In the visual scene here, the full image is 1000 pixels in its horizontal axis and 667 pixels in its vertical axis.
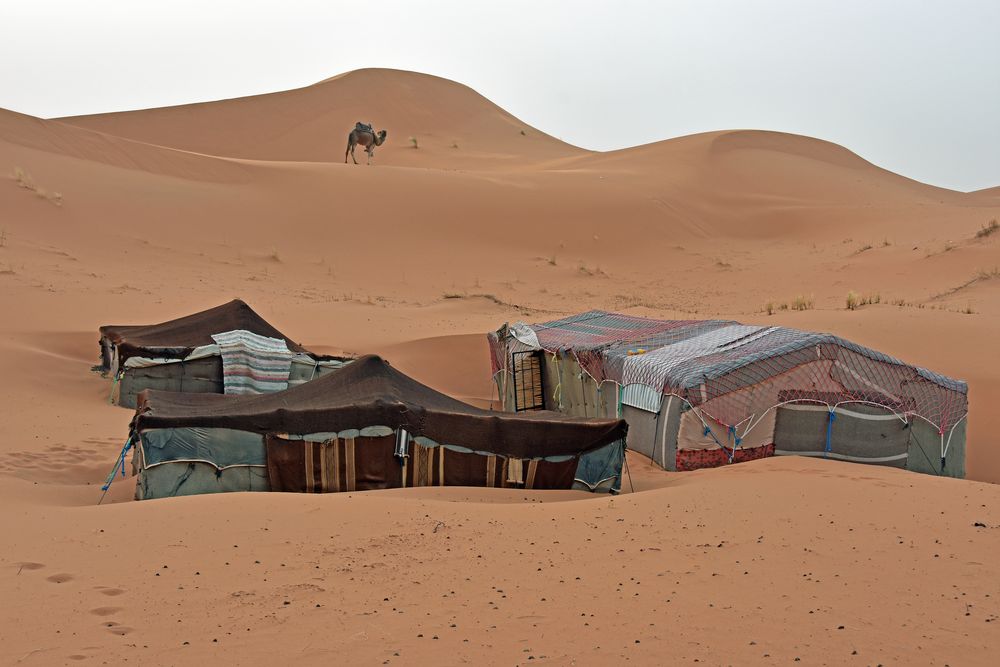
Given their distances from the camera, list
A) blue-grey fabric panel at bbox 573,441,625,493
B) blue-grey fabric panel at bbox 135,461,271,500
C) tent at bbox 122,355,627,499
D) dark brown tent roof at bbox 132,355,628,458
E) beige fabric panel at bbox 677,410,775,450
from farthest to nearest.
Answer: beige fabric panel at bbox 677,410,775,450 → blue-grey fabric panel at bbox 573,441,625,493 → dark brown tent roof at bbox 132,355,628,458 → tent at bbox 122,355,627,499 → blue-grey fabric panel at bbox 135,461,271,500

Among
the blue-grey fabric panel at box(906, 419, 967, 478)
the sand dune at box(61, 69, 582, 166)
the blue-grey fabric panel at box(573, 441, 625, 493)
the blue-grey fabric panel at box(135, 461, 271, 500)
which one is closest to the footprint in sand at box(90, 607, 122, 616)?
the blue-grey fabric panel at box(135, 461, 271, 500)

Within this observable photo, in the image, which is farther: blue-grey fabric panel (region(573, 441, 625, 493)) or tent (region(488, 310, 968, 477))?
tent (region(488, 310, 968, 477))

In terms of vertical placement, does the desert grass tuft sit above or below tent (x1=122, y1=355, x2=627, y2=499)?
above

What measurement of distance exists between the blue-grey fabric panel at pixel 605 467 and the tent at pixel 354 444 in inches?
0.4

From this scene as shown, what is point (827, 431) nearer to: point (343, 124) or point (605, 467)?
point (605, 467)

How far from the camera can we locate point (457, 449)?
993cm

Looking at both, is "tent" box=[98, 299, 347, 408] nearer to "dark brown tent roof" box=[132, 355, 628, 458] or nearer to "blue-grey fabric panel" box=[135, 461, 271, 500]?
"dark brown tent roof" box=[132, 355, 628, 458]

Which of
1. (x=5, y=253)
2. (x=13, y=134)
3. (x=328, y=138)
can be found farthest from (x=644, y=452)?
(x=328, y=138)

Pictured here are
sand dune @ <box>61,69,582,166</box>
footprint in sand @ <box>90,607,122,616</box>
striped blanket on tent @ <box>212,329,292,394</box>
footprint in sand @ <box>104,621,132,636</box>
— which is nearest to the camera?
footprint in sand @ <box>104,621,132,636</box>

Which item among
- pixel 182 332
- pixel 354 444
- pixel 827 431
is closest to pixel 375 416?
pixel 354 444

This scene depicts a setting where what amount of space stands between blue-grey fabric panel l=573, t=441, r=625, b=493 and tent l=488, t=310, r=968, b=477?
131 centimetres

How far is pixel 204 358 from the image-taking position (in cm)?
1519

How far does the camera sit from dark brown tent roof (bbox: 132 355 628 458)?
9.55m

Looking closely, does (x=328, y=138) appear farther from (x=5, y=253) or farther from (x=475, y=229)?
(x=5, y=253)
